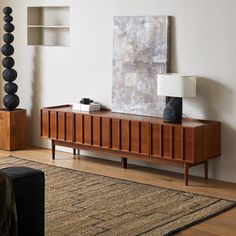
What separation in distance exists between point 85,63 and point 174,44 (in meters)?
1.27

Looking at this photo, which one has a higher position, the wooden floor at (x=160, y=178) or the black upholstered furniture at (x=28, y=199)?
the black upholstered furniture at (x=28, y=199)

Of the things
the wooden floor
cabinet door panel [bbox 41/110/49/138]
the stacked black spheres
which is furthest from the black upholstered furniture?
the stacked black spheres

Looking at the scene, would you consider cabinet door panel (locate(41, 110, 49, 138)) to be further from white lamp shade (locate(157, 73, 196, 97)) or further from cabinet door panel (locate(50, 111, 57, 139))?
white lamp shade (locate(157, 73, 196, 97))

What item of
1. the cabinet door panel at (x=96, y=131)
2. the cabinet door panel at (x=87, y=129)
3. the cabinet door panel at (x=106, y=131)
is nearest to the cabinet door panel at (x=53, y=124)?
the cabinet door panel at (x=87, y=129)

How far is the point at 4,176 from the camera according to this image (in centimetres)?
361

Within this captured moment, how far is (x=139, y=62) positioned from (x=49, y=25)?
1726mm

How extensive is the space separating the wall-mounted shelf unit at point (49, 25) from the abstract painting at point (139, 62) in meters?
1.02

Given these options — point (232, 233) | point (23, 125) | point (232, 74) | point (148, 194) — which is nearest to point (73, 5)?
point (23, 125)

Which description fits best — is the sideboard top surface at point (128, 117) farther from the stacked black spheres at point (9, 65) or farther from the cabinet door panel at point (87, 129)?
the stacked black spheres at point (9, 65)

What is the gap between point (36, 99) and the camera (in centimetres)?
778

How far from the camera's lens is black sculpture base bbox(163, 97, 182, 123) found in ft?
19.7

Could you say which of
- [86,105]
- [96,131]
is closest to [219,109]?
[96,131]

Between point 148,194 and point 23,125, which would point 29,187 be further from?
point 23,125

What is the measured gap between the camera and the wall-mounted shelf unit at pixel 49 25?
24.8ft
